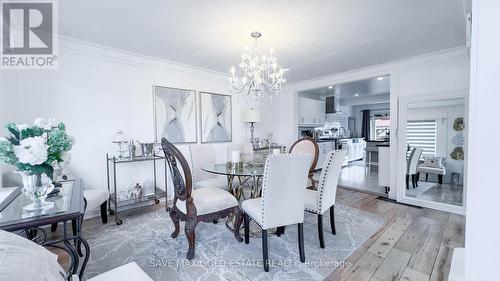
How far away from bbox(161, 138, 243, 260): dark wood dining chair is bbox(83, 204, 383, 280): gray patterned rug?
197mm

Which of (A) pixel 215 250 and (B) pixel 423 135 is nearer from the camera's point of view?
(A) pixel 215 250

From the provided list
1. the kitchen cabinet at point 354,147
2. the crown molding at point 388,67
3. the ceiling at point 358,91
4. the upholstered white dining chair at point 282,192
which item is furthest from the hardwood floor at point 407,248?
the kitchen cabinet at point 354,147

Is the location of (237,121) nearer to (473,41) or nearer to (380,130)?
(473,41)

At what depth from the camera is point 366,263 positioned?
6.05 feet

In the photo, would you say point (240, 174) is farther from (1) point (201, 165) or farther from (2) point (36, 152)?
(2) point (36, 152)

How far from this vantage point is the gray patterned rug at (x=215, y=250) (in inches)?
68.2

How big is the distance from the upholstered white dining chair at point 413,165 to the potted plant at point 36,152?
4456 millimetres

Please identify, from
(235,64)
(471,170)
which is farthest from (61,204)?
(235,64)

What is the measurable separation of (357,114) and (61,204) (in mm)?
9613

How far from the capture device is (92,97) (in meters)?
2.80

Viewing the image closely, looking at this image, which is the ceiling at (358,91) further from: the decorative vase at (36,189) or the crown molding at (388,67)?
the decorative vase at (36,189)

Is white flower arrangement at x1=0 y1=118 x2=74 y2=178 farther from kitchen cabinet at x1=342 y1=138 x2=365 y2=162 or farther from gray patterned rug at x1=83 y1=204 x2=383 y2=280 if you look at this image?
kitchen cabinet at x1=342 y1=138 x2=365 y2=162

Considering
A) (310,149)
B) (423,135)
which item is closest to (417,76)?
(423,135)

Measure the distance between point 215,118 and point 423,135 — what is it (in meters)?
3.64
